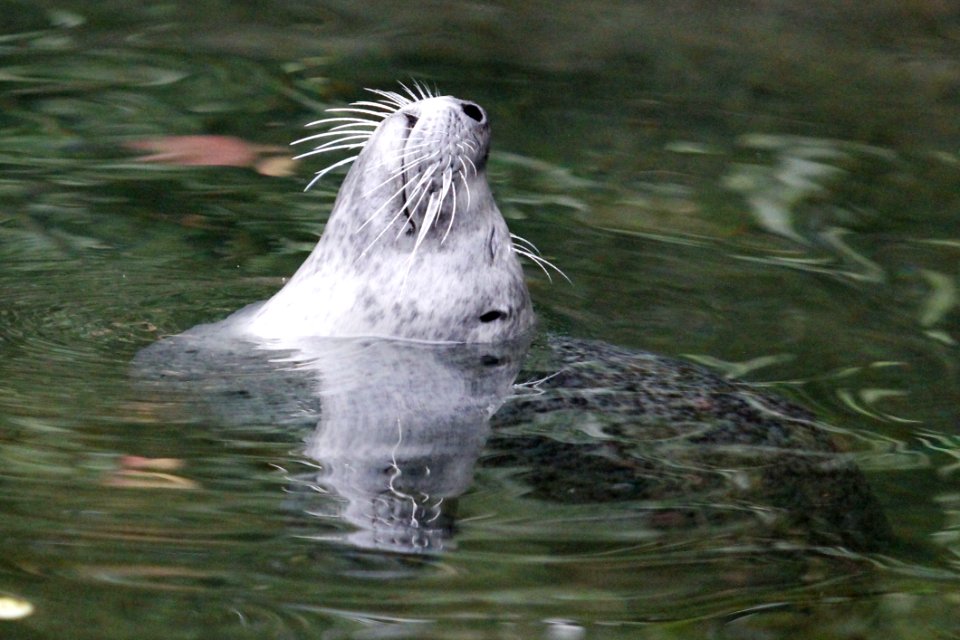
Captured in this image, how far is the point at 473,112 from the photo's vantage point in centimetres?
530

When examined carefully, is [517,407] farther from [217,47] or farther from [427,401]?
[217,47]

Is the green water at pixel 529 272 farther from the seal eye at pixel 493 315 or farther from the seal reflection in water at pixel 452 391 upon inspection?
the seal eye at pixel 493 315

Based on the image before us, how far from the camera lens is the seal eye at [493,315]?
17.7 ft

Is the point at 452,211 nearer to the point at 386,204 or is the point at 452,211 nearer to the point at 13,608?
the point at 386,204

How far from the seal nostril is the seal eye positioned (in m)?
0.64

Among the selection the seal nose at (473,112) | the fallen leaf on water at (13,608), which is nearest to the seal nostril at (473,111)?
the seal nose at (473,112)

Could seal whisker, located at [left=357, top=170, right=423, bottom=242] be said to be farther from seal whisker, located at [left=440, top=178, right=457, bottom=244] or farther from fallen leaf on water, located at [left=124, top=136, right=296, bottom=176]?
fallen leaf on water, located at [left=124, top=136, right=296, bottom=176]

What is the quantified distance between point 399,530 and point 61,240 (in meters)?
3.14

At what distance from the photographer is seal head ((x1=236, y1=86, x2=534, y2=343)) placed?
5215mm

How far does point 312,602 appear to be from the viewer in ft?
11.8

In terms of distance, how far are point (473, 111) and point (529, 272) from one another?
4.84 ft

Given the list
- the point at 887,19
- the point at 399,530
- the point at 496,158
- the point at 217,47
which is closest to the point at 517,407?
the point at 399,530

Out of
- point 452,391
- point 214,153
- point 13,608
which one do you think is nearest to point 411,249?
point 452,391

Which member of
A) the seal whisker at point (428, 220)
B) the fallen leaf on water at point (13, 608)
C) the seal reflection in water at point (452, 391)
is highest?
the seal whisker at point (428, 220)
